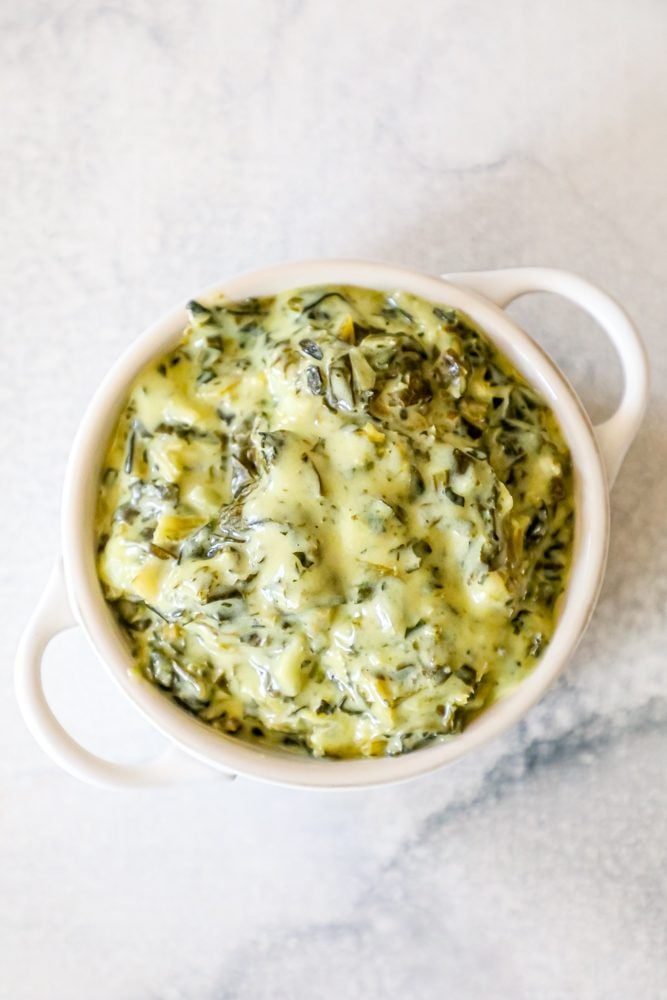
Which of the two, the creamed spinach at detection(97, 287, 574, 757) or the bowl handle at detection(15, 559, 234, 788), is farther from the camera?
the bowl handle at detection(15, 559, 234, 788)

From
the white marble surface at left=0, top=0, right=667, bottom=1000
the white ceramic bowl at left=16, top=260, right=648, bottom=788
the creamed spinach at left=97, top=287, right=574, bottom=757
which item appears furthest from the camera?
the white marble surface at left=0, top=0, right=667, bottom=1000

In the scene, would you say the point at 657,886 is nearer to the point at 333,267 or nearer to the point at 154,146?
the point at 333,267

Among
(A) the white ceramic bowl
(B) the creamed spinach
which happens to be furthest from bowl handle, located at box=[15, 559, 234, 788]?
(B) the creamed spinach

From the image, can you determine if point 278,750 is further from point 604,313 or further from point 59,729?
point 604,313

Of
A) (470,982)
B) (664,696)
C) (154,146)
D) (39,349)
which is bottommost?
(470,982)

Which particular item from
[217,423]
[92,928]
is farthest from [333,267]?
[92,928]

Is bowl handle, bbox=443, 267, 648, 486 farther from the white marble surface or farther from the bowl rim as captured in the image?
the white marble surface

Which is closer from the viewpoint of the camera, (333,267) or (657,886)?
(333,267)
